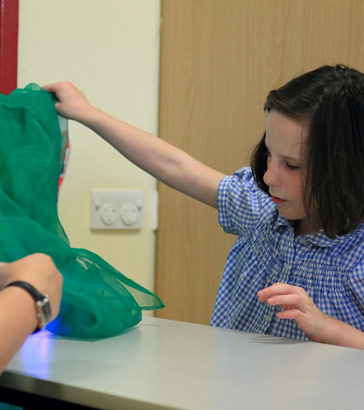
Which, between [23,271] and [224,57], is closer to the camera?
[23,271]

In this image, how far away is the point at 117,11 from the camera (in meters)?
1.68

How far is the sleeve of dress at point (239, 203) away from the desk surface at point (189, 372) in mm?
383

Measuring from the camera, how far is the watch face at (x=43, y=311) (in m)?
0.71

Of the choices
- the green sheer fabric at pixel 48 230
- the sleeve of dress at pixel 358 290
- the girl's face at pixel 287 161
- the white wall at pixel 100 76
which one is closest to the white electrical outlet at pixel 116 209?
the white wall at pixel 100 76

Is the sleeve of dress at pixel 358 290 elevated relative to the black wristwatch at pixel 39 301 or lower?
lower

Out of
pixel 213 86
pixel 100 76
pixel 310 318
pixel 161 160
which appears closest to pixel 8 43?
pixel 100 76

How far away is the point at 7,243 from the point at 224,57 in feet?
3.13

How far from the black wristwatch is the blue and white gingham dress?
60 centimetres

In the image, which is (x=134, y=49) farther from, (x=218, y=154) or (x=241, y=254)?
(x=241, y=254)

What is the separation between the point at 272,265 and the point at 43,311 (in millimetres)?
647

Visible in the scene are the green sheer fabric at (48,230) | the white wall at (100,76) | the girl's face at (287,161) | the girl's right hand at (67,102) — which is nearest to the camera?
the green sheer fabric at (48,230)

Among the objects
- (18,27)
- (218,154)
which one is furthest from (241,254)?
(18,27)

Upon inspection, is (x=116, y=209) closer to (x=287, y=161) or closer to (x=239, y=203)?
(x=239, y=203)

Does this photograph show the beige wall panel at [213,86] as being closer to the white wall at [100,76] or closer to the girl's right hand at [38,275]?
the white wall at [100,76]
